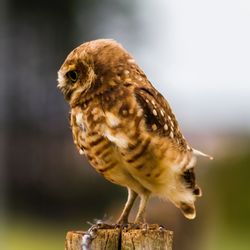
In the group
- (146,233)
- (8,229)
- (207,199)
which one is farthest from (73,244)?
(8,229)

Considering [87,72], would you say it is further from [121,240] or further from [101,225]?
[121,240]

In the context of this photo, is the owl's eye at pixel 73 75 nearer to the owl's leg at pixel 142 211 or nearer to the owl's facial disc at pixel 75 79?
the owl's facial disc at pixel 75 79

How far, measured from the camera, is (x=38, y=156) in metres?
24.3

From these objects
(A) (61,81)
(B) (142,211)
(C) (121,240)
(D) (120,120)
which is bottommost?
(C) (121,240)

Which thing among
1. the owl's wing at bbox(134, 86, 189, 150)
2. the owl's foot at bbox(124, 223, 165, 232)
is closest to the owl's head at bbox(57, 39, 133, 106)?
the owl's wing at bbox(134, 86, 189, 150)

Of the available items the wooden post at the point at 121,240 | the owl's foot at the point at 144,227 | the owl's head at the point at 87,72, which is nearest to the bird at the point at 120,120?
the owl's head at the point at 87,72

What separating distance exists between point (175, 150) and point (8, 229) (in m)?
16.7

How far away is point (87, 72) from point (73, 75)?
0.08 metres

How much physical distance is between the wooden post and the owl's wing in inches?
33.6

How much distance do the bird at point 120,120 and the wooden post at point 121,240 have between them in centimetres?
71

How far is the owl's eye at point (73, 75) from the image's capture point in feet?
18.1

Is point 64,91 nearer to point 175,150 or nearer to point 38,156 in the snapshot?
point 175,150

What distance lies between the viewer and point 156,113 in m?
5.56

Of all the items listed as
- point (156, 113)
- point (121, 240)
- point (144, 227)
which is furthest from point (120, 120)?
point (121, 240)
